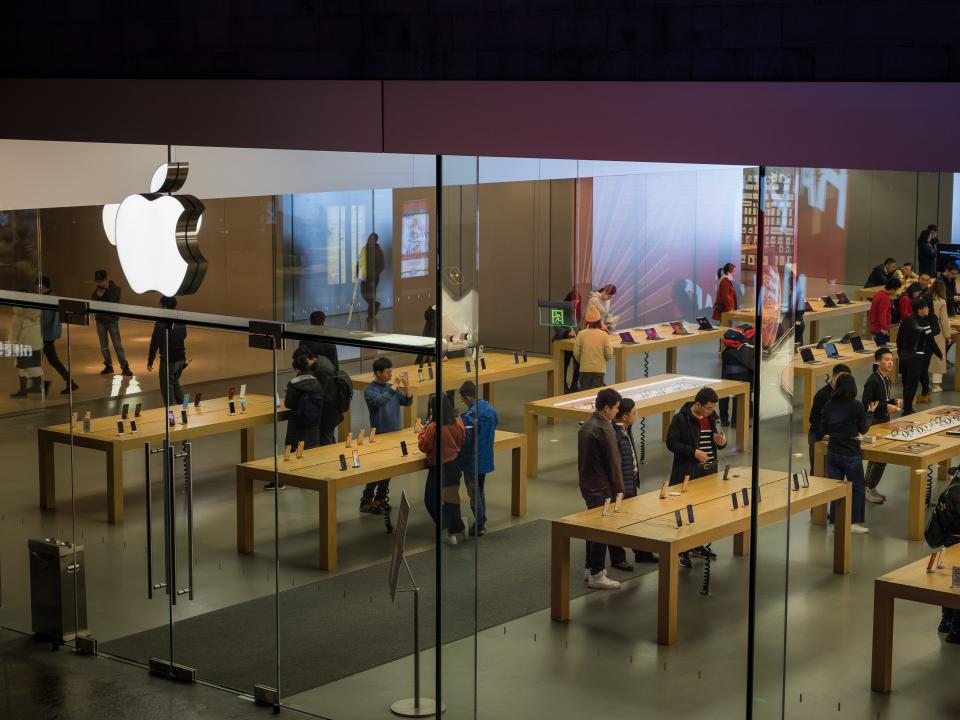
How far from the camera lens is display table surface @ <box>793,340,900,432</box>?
5.96 meters

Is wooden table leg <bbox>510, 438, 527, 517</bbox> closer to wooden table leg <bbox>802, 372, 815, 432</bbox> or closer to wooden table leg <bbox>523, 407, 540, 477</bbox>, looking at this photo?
wooden table leg <bbox>523, 407, 540, 477</bbox>

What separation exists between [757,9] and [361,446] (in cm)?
386

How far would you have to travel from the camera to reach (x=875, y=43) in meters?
5.29

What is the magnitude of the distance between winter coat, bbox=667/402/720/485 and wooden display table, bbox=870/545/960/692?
1.19 m

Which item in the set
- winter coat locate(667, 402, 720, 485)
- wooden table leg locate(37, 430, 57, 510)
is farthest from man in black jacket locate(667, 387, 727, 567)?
wooden table leg locate(37, 430, 57, 510)

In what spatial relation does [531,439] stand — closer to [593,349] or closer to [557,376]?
[557,376]

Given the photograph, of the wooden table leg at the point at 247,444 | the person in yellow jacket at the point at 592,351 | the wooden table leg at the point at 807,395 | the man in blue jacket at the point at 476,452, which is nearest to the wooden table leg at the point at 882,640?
the wooden table leg at the point at 807,395

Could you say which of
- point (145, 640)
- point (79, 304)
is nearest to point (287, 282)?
point (79, 304)

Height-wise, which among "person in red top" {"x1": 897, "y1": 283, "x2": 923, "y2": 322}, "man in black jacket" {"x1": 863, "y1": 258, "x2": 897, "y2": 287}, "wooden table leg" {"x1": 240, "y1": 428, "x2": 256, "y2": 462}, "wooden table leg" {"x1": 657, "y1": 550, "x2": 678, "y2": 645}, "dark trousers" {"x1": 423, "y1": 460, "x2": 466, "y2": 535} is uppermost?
"man in black jacket" {"x1": 863, "y1": 258, "x2": 897, "y2": 287}

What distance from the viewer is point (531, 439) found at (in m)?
8.36

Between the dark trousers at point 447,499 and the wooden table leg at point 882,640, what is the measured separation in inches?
100

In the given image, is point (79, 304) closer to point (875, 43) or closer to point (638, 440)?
point (638, 440)

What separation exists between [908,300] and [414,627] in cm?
355

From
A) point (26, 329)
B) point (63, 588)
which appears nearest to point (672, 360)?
point (63, 588)
